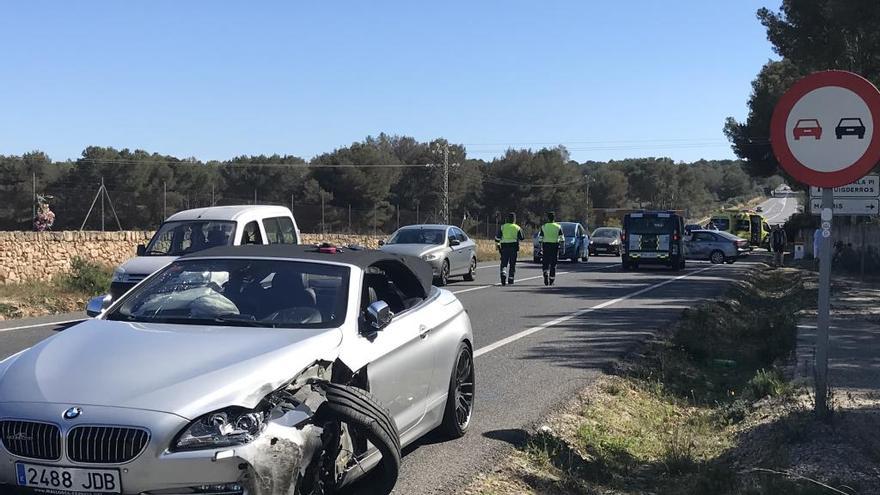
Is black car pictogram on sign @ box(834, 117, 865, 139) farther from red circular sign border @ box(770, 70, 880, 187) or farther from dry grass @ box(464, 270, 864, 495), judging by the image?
dry grass @ box(464, 270, 864, 495)

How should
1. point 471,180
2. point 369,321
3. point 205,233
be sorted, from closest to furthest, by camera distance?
point 369,321, point 205,233, point 471,180

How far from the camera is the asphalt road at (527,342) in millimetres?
6555

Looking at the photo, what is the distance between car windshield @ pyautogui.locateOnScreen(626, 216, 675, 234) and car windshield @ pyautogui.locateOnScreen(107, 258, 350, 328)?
28.1 metres

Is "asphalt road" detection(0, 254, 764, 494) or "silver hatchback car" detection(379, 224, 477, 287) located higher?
"silver hatchback car" detection(379, 224, 477, 287)

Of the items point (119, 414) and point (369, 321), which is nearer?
point (119, 414)

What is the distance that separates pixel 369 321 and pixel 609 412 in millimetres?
3816

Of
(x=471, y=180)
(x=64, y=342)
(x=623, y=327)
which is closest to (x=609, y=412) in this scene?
(x=64, y=342)

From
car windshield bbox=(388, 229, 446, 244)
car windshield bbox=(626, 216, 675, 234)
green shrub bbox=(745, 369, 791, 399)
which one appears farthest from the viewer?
car windshield bbox=(626, 216, 675, 234)

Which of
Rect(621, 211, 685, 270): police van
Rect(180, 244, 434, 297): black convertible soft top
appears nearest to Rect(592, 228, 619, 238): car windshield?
Rect(621, 211, 685, 270): police van

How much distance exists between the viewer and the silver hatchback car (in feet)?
73.7

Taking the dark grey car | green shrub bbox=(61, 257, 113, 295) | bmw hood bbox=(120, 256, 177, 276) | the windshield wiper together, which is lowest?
the dark grey car

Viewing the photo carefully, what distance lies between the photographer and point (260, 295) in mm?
5699

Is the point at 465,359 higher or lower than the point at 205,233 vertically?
lower

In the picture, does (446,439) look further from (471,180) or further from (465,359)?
(471,180)
